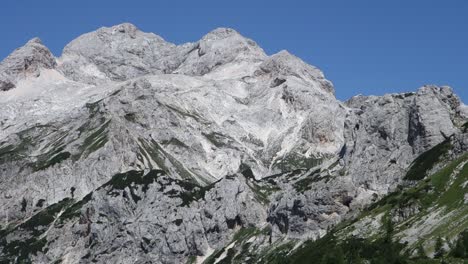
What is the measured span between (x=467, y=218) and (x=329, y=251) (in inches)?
1883

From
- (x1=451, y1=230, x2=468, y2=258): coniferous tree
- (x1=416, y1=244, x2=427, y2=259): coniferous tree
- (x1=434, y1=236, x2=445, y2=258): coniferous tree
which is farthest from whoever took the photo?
(x1=416, y1=244, x2=427, y2=259): coniferous tree

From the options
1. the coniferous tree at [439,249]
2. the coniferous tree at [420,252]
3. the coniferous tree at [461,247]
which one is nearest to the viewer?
the coniferous tree at [461,247]

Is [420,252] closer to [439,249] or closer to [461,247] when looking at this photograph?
[439,249]

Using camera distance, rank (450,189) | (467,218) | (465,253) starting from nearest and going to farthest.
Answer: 1. (465,253)
2. (467,218)
3. (450,189)

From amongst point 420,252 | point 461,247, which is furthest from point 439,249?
point 461,247

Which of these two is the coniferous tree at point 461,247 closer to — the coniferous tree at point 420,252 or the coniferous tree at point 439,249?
the coniferous tree at point 439,249

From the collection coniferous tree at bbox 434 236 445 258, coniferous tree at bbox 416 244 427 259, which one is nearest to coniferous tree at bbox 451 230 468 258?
coniferous tree at bbox 434 236 445 258

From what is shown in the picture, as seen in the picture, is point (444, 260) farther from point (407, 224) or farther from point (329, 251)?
point (329, 251)

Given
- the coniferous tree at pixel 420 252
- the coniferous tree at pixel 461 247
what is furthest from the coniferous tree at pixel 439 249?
the coniferous tree at pixel 461 247

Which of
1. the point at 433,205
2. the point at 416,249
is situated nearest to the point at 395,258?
the point at 416,249

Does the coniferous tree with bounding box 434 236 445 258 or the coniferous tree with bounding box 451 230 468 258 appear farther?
the coniferous tree with bounding box 434 236 445 258

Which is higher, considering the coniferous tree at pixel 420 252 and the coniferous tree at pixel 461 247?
the coniferous tree at pixel 420 252

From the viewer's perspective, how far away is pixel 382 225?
641 ft

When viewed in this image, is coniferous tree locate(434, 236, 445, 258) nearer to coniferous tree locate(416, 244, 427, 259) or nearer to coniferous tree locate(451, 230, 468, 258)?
coniferous tree locate(416, 244, 427, 259)
